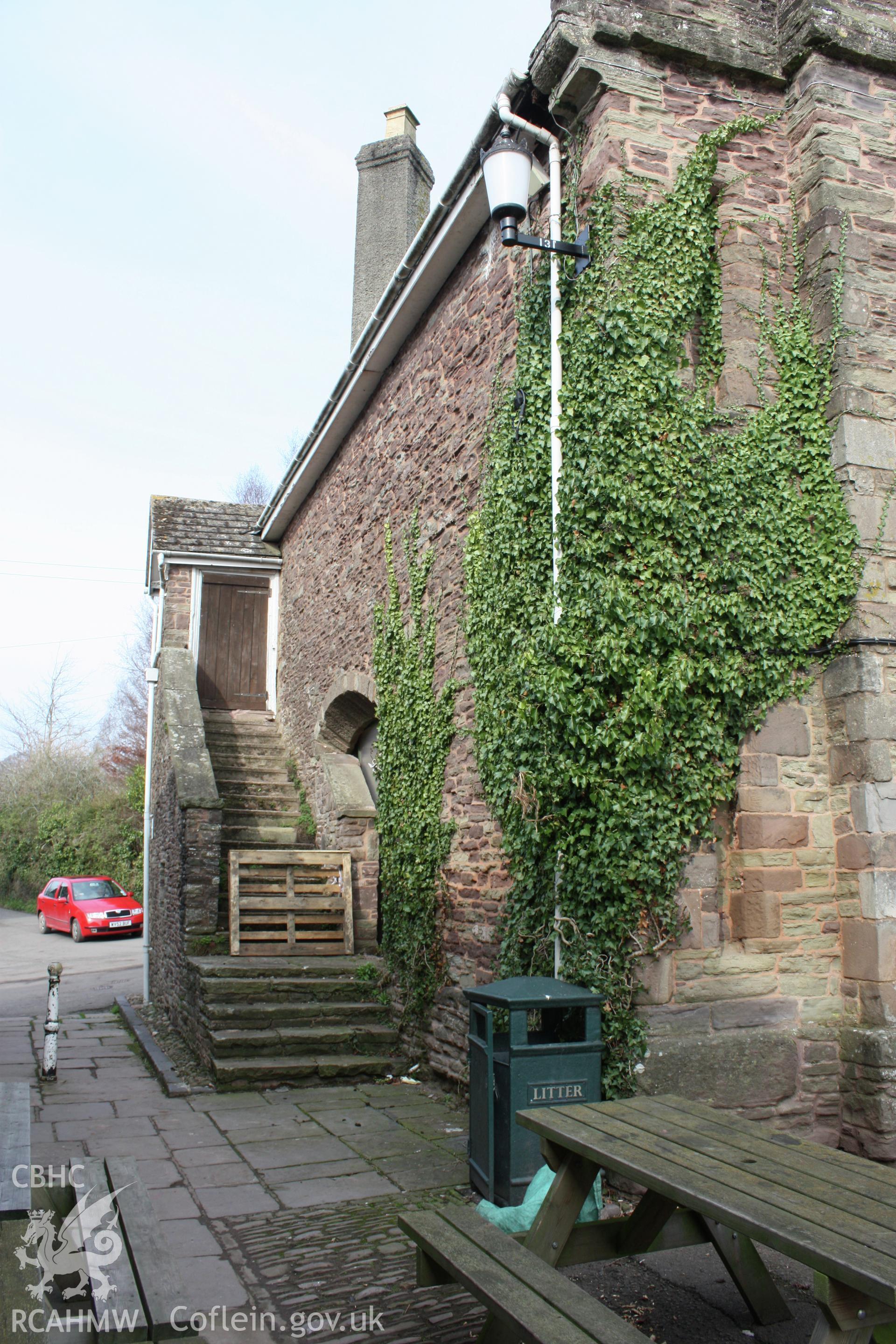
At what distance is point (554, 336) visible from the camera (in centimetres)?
560

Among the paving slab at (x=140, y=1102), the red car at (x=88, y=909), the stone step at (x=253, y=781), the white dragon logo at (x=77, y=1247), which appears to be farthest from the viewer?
the red car at (x=88, y=909)

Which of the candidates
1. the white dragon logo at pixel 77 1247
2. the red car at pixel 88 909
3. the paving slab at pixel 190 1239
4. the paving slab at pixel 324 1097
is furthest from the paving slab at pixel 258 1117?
the red car at pixel 88 909

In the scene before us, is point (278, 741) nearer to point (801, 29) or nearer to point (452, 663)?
point (452, 663)

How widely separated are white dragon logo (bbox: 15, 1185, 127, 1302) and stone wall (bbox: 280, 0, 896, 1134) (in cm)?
273

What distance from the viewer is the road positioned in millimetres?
11992

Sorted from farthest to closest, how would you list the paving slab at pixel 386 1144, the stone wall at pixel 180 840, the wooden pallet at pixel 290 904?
the stone wall at pixel 180 840 < the wooden pallet at pixel 290 904 < the paving slab at pixel 386 1144

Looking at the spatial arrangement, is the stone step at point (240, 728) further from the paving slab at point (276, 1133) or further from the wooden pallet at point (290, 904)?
the paving slab at point (276, 1133)

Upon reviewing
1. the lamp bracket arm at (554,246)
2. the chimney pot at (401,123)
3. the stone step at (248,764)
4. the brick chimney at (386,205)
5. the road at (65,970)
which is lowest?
the road at (65,970)

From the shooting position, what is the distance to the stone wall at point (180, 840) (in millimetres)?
8734

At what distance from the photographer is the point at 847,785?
5.19 metres

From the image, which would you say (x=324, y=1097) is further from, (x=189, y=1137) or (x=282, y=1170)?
(x=282, y=1170)

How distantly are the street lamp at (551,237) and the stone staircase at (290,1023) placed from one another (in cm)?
248

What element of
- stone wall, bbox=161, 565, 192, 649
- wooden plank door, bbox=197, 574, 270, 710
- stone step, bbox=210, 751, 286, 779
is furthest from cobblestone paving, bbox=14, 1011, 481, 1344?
stone wall, bbox=161, 565, 192, 649

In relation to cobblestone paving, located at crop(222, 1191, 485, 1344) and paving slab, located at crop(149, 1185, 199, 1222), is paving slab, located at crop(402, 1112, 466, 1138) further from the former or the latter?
paving slab, located at crop(149, 1185, 199, 1222)
